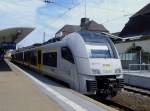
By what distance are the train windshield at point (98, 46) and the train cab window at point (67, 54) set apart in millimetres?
951

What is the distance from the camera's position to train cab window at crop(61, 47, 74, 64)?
1687cm

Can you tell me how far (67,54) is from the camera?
1758 cm

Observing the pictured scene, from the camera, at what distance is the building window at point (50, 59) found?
20.8 m

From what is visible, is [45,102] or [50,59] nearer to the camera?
[45,102]

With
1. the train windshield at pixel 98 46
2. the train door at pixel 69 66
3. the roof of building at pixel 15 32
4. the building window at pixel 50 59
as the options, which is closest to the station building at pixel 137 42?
the building window at pixel 50 59

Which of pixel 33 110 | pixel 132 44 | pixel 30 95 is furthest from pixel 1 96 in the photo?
pixel 132 44

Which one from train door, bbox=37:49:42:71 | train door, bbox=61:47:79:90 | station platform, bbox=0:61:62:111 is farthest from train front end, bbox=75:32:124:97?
train door, bbox=37:49:42:71

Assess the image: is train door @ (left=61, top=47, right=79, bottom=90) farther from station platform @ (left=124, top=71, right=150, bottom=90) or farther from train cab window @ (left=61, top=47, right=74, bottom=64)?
station platform @ (left=124, top=71, right=150, bottom=90)

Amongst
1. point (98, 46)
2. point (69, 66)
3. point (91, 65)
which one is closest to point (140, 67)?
point (69, 66)

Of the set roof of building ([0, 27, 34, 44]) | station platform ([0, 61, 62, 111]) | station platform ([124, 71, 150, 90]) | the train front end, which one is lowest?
station platform ([124, 71, 150, 90])

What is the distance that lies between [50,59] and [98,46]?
641 cm

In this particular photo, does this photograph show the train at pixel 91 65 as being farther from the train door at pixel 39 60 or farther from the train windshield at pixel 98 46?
the train door at pixel 39 60

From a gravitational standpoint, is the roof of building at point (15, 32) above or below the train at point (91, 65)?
above

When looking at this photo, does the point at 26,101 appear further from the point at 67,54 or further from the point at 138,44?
the point at 138,44
